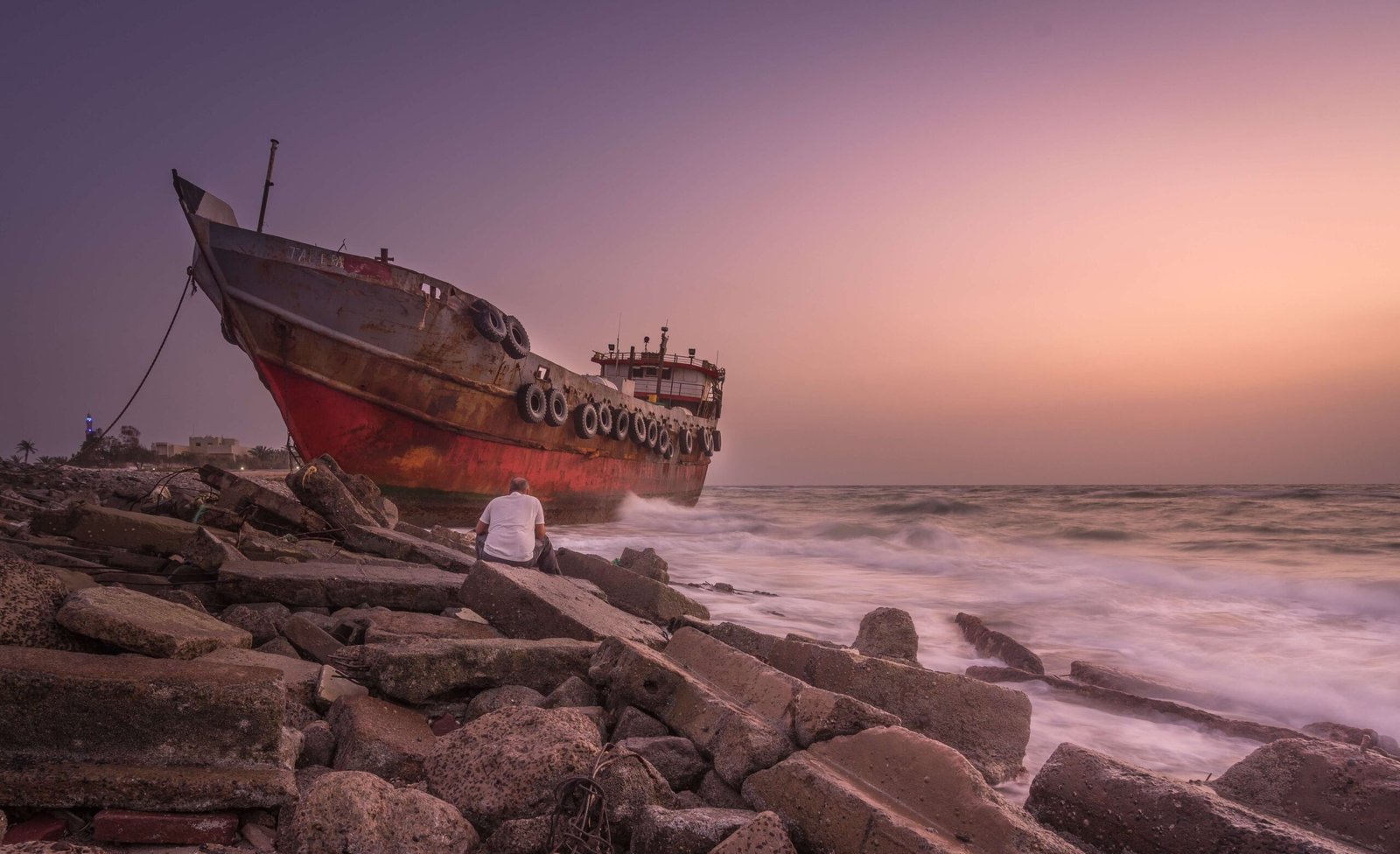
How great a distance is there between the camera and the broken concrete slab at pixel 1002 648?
6.25 meters

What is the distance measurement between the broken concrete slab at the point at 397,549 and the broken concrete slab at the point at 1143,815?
5.14 meters

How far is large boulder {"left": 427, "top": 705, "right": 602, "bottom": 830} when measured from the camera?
7.09 ft

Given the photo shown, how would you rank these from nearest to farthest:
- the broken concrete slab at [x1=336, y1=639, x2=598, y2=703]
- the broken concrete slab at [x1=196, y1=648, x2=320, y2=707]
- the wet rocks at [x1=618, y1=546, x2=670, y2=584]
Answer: the broken concrete slab at [x1=196, y1=648, x2=320, y2=707] < the broken concrete slab at [x1=336, y1=639, x2=598, y2=703] < the wet rocks at [x1=618, y1=546, x2=670, y2=584]

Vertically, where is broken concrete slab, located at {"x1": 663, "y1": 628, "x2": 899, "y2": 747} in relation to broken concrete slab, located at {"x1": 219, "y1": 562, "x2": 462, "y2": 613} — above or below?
above

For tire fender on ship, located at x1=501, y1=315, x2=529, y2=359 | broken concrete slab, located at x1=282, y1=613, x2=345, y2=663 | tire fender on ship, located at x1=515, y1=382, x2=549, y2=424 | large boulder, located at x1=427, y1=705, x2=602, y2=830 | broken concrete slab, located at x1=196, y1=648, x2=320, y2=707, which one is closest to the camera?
large boulder, located at x1=427, y1=705, x2=602, y2=830

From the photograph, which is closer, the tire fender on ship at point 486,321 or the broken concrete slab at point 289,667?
the broken concrete slab at point 289,667

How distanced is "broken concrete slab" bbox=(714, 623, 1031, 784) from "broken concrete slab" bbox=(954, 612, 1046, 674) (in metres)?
2.79

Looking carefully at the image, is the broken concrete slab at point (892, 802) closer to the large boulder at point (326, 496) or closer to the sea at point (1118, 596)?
the sea at point (1118, 596)

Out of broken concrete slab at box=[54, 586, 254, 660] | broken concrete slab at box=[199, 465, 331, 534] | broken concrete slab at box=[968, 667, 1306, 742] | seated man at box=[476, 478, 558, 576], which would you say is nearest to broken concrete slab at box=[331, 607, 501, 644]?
broken concrete slab at box=[54, 586, 254, 660]

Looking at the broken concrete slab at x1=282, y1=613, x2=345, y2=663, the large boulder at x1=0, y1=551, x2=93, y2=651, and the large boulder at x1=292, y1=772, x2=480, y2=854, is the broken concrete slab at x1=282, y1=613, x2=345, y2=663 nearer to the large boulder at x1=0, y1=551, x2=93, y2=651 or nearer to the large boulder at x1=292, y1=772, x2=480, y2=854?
the large boulder at x1=0, y1=551, x2=93, y2=651

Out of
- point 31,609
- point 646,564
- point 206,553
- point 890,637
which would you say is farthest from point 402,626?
point 646,564

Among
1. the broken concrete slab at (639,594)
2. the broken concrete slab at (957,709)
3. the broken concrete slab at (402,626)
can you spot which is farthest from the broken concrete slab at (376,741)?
the broken concrete slab at (639,594)

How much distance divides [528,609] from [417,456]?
1063 centimetres

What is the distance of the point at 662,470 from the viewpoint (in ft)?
76.5
